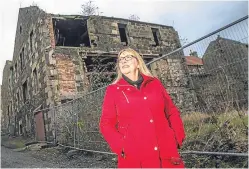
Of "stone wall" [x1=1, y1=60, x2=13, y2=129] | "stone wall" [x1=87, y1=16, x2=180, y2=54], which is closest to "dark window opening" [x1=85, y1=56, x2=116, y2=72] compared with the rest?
"stone wall" [x1=87, y1=16, x2=180, y2=54]

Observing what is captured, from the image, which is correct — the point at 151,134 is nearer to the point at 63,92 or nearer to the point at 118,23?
the point at 63,92

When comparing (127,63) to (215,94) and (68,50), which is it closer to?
(215,94)

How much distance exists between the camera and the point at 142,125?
2.48m

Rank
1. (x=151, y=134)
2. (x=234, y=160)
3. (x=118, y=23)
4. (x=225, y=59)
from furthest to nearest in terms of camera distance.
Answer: (x=118, y=23), (x=234, y=160), (x=225, y=59), (x=151, y=134)

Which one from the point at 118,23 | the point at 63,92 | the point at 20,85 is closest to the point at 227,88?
the point at 63,92

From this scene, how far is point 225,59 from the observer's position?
378 centimetres

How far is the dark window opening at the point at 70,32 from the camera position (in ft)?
47.3

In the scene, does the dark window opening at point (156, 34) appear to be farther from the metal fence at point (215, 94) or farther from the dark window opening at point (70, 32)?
the metal fence at point (215, 94)

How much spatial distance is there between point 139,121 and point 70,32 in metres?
14.3

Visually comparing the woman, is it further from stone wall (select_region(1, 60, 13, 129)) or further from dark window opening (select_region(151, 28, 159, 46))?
stone wall (select_region(1, 60, 13, 129))

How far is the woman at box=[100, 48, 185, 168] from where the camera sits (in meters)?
2.40

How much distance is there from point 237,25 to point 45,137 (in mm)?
10850

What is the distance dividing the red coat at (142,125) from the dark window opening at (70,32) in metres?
11.4

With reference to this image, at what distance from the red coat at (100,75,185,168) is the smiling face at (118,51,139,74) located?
13 cm
